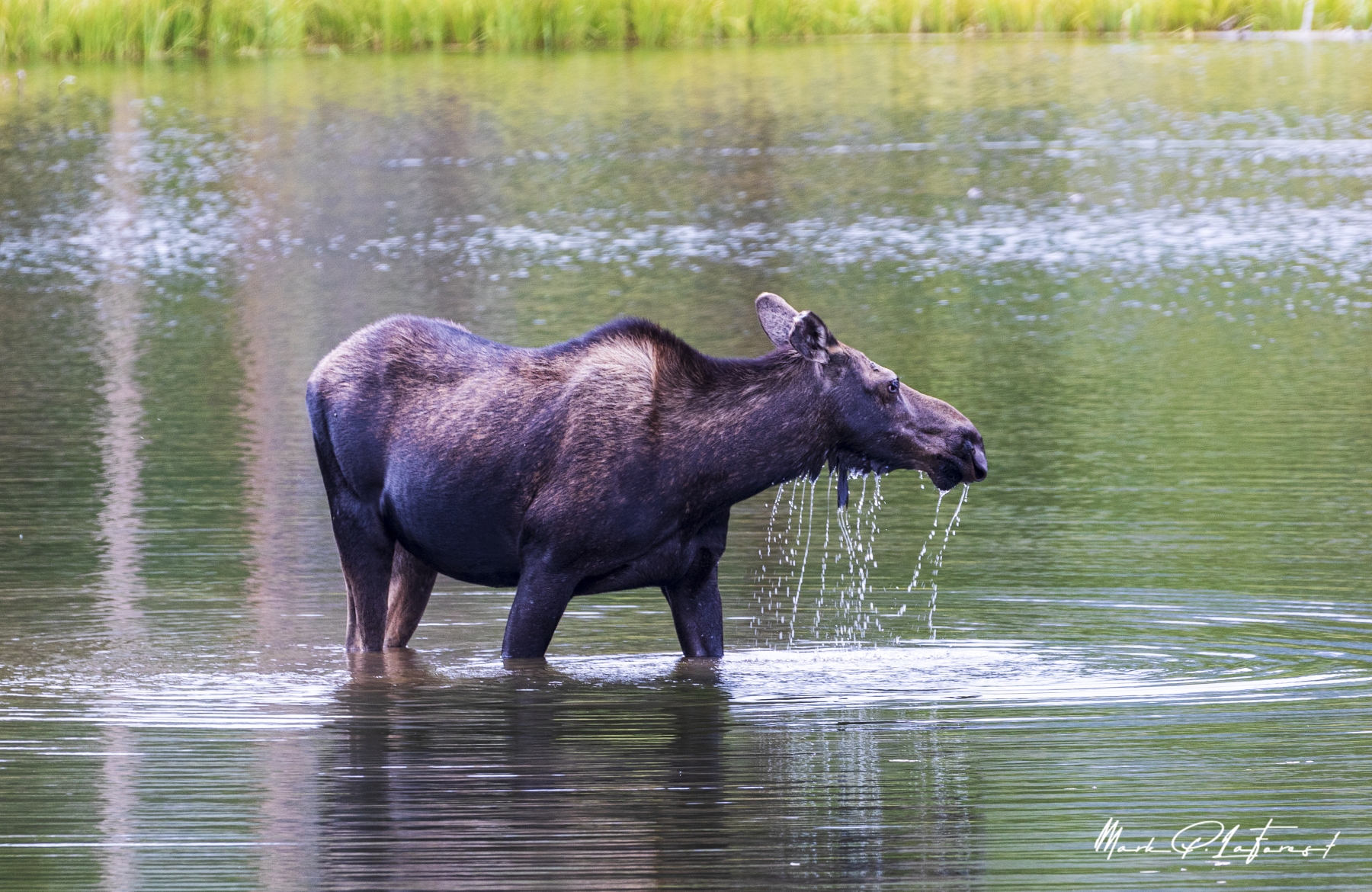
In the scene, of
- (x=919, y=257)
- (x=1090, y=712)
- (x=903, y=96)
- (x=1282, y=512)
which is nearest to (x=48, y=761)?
(x=1090, y=712)

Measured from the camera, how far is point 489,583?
10086 millimetres

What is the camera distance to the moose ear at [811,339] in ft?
30.6

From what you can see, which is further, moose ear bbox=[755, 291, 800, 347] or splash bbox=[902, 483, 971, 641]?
splash bbox=[902, 483, 971, 641]

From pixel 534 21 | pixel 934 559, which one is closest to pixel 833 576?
pixel 934 559

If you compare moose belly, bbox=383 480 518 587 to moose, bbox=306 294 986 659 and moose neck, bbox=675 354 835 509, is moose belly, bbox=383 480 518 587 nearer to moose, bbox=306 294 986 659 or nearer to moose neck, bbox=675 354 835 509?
moose, bbox=306 294 986 659

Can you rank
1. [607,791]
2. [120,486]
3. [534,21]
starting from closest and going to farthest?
[607,791] < [120,486] < [534,21]

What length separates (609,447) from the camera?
9430mm

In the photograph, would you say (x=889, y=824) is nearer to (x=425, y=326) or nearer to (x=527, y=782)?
(x=527, y=782)

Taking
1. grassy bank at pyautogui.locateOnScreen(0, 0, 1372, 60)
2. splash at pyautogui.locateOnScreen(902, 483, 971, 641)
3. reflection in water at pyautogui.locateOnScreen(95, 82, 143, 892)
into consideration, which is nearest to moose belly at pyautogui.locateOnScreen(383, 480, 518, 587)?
reflection in water at pyautogui.locateOnScreen(95, 82, 143, 892)

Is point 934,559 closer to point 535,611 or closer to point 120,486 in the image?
point 535,611

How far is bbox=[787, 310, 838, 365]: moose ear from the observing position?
9.32 meters

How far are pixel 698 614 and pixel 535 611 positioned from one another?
2.52 feet
